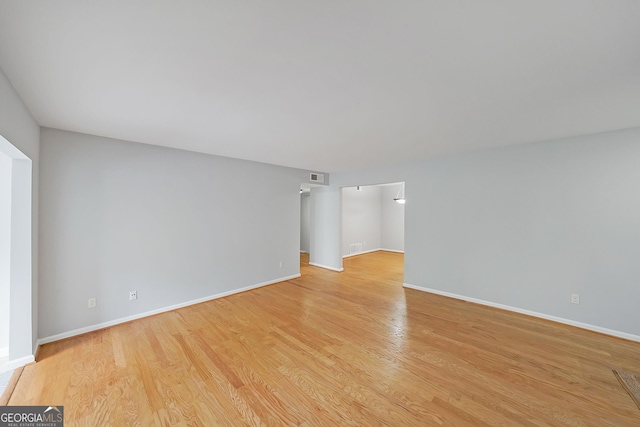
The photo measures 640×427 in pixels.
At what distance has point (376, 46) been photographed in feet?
4.39

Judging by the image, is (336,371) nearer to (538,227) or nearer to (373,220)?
(538,227)

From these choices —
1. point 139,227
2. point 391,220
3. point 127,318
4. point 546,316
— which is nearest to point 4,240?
point 139,227

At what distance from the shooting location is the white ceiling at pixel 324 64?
111cm

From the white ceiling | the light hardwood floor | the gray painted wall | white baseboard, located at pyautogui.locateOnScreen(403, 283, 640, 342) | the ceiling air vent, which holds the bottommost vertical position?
the light hardwood floor

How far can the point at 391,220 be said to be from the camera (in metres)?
8.98

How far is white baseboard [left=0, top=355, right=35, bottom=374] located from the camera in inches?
84.0

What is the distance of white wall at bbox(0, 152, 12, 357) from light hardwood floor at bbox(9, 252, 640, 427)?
49 centimetres

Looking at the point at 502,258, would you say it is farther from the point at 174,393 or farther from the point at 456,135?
the point at 174,393

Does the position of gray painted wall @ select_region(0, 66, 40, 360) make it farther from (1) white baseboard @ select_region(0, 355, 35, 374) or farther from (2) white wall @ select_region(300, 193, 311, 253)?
(2) white wall @ select_region(300, 193, 311, 253)

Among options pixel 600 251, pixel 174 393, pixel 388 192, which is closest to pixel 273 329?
pixel 174 393

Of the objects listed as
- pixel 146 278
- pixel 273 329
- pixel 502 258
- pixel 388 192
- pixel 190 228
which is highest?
pixel 388 192

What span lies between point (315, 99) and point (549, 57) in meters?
1.58

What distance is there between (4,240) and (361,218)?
7722mm

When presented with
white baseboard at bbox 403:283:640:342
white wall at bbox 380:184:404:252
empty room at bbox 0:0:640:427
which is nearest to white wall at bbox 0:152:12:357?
empty room at bbox 0:0:640:427
